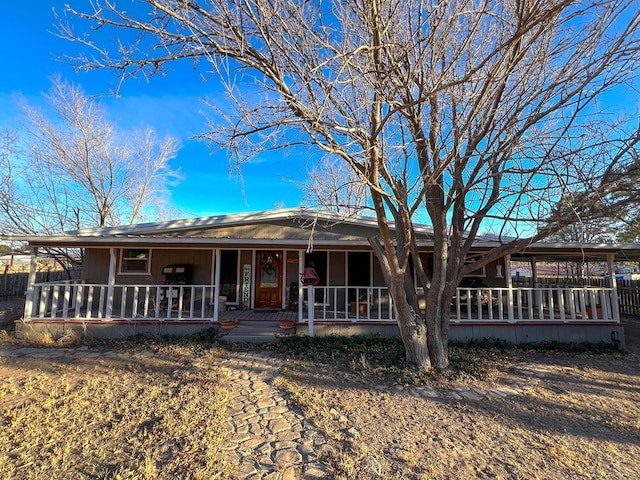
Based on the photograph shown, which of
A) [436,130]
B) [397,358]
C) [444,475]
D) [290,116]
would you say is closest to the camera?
[444,475]

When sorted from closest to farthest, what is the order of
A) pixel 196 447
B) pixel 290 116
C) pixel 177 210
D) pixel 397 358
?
1. pixel 196 447
2. pixel 290 116
3. pixel 397 358
4. pixel 177 210

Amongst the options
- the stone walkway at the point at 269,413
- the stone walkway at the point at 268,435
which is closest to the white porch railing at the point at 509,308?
Result: the stone walkway at the point at 269,413

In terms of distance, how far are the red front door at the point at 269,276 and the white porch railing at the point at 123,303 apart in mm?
1496

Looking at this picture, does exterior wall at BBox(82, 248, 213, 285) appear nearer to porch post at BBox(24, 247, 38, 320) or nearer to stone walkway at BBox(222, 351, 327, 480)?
A: porch post at BBox(24, 247, 38, 320)

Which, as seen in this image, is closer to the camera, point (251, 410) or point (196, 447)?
point (196, 447)

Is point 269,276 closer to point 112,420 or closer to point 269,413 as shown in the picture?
point 269,413

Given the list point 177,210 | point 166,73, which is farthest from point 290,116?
point 177,210

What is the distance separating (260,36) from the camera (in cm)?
429

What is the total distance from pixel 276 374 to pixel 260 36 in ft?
16.2

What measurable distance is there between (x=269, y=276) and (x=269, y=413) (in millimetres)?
6418

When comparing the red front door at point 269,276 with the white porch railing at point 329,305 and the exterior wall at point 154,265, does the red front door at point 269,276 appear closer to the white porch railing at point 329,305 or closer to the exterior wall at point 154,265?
the white porch railing at point 329,305

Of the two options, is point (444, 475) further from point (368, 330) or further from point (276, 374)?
point (368, 330)

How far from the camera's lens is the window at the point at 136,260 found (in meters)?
9.92

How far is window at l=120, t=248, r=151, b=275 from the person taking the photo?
9.92 metres
